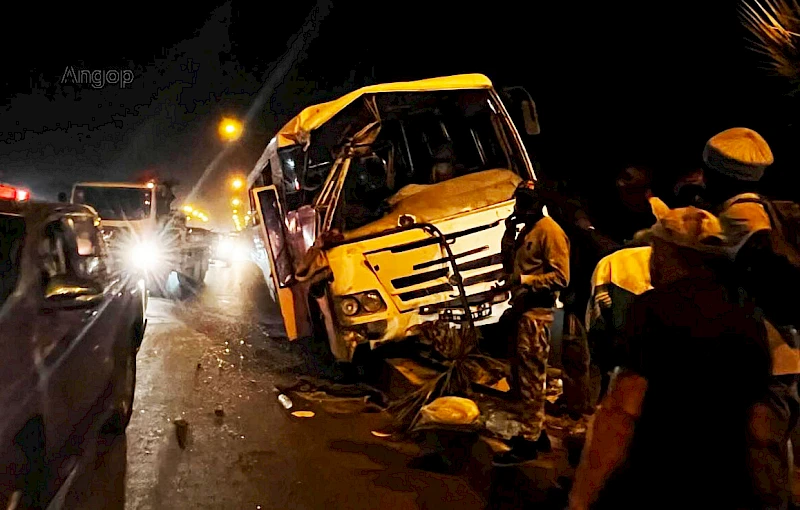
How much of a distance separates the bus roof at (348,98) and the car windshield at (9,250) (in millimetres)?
4183

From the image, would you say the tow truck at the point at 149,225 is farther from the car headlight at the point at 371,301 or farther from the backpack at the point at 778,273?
the backpack at the point at 778,273

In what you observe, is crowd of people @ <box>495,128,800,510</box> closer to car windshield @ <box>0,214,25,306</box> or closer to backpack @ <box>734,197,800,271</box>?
backpack @ <box>734,197,800,271</box>

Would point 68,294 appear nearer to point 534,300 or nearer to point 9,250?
point 9,250

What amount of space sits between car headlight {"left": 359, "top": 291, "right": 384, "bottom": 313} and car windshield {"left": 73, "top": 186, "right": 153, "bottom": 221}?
1062 cm

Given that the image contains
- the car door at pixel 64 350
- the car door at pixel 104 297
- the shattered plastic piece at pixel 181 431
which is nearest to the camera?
the car door at pixel 64 350

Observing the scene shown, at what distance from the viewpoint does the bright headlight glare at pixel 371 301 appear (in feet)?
24.0

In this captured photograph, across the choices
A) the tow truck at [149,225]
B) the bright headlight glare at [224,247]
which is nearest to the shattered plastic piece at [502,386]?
the tow truck at [149,225]

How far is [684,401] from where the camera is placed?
2.16m

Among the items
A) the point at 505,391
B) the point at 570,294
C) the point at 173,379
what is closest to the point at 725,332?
the point at 570,294

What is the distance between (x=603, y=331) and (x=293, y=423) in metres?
A: 3.59

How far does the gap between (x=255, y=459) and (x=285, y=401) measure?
1.73m

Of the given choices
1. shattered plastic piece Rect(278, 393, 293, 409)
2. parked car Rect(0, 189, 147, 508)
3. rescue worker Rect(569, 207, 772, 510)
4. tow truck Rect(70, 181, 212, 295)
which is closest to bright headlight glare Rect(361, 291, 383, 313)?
shattered plastic piece Rect(278, 393, 293, 409)

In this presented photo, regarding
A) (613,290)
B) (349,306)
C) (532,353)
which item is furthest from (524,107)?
(613,290)

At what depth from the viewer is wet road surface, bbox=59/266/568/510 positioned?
4848 mm
